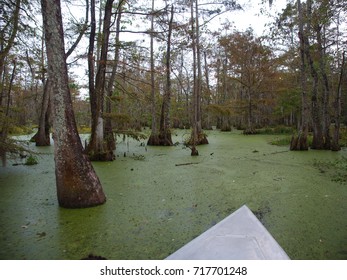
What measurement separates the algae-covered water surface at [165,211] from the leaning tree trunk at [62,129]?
227 millimetres

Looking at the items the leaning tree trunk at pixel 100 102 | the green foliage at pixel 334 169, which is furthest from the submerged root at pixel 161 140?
the green foliage at pixel 334 169

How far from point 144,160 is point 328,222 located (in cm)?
480

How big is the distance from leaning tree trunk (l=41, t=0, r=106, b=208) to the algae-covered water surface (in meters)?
0.23

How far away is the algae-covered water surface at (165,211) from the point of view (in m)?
2.21

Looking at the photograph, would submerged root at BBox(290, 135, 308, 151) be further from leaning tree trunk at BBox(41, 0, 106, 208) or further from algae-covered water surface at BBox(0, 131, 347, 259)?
leaning tree trunk at BBox(41, 0, 106, 208)

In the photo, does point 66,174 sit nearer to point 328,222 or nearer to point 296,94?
point 328,222

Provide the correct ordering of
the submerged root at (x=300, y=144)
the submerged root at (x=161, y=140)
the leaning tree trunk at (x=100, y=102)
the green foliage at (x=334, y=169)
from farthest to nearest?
the submerged root at (x=161, y=140), the submerged root at (x=300, y=144), the leaning tree trunk at (x=100, y=102), the green foliage at (x=334, y=169)

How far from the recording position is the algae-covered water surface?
2.21m

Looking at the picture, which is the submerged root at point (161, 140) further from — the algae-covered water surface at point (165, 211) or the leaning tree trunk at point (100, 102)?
the algae-covered water surface at point (165, 211)

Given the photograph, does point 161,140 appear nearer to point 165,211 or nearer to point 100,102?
point 100,102

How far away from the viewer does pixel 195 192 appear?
388 cm

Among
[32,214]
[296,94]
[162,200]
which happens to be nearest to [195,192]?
[162,200]

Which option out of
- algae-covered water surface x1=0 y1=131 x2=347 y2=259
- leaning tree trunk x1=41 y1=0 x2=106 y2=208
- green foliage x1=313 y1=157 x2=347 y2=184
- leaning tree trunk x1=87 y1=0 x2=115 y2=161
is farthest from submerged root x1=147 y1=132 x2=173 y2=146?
leaning tree trunk x1=41 y1=0 x2=106 y2=208

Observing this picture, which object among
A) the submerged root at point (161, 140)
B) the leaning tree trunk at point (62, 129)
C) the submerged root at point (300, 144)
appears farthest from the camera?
the submerged root at point (161, 140)
